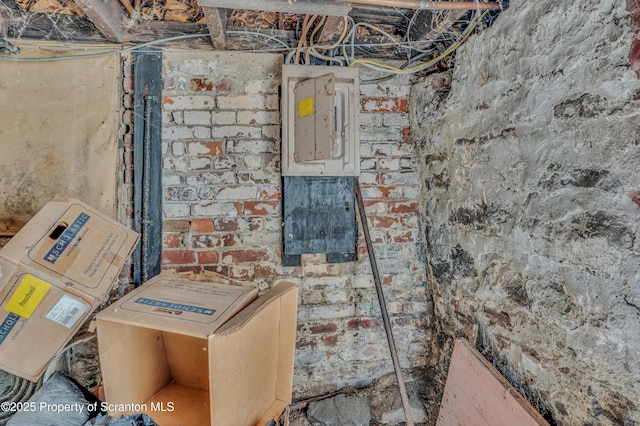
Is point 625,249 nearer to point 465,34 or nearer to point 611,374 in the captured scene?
point 611,374

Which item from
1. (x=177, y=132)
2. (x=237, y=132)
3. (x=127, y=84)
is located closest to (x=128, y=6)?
(x=127, y=84)

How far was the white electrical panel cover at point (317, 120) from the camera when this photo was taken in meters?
1.62

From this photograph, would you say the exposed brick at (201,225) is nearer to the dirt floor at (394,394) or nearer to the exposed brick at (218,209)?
the exposed brick at (218,209)

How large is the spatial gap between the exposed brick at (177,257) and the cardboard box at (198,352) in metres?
0.15

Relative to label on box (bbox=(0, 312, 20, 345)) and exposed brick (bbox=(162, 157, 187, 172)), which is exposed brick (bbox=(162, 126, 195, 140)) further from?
label on box (bbox=(0, 312, 20, 345))

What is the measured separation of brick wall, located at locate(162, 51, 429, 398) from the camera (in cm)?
186

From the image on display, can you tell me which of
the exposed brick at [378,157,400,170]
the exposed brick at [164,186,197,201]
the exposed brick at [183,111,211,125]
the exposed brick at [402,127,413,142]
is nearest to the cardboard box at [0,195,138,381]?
the exposed brick at [164,186,197,201]

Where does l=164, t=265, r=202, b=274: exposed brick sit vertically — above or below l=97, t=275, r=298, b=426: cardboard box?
above

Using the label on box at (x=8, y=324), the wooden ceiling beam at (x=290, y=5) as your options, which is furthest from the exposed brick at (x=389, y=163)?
the label on box at (x=8, y=324)

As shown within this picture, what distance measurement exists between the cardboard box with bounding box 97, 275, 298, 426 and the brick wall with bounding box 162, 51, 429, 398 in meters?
0.33

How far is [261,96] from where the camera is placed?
1896mm

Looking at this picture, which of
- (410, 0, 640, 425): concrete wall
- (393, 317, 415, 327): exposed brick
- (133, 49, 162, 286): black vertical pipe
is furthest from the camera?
(393, 317, 415, 327): exposed brick

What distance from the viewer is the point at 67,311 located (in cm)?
147

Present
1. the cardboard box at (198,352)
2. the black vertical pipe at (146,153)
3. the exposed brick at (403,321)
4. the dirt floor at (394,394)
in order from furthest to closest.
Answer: the exposed brick at (403,321) → the dirt floor at (394,394) → the black vertical pipe at (146,153) → the cardboard box at (198,352)
